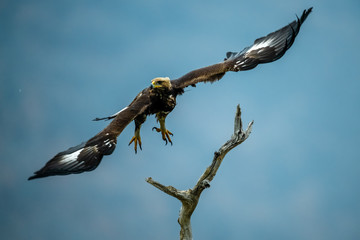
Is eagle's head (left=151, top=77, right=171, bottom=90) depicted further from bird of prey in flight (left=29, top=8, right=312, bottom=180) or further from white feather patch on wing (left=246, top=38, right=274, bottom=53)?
white feather patch on wing (left=246, top=38, right=274, bottom=53)

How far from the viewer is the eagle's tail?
23.1 feet

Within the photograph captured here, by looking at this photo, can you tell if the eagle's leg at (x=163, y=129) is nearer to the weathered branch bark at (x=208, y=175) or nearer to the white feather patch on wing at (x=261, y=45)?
the weathered branch bark at (x=208, y=175)

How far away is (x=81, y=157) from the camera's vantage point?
7277 mm

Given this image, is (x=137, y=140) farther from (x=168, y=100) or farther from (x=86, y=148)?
(x=86, y=148)

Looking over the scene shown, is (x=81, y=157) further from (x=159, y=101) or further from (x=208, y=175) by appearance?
(x=208, y=175)

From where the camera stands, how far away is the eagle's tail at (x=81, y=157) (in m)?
7.04

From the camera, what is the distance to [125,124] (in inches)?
304

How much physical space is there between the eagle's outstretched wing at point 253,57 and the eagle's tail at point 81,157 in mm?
1893

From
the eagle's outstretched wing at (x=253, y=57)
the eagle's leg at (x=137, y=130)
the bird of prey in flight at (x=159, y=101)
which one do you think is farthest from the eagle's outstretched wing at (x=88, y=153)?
the eagle's outstretched wing at (x=253, y=57)

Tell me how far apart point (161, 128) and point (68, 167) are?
242 centimetres

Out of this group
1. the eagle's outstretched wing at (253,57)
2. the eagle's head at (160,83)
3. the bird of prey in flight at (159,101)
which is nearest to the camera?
the bird of prey in flight at (159,101)

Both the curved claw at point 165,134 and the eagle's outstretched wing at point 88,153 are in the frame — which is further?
the curved claw at point 165,134

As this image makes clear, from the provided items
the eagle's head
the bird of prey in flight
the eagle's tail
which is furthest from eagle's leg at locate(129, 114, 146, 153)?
the eagle's tail

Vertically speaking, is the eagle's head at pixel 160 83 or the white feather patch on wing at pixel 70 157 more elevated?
the eagle's head at pixel 160 83
